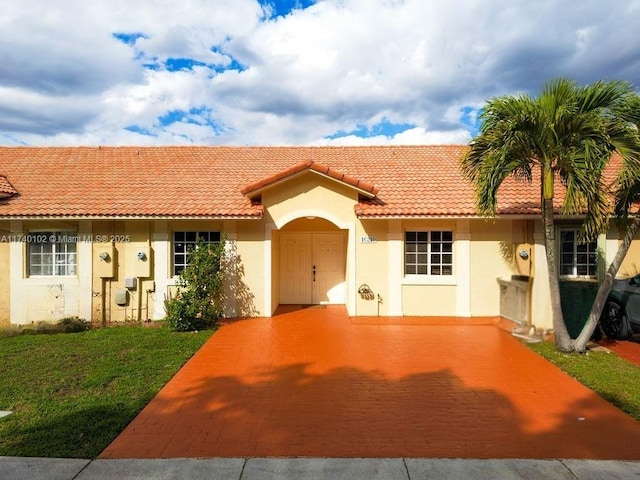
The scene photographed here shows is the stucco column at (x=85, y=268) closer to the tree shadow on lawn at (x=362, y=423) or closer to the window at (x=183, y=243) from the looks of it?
the window at (x=183, y=243)

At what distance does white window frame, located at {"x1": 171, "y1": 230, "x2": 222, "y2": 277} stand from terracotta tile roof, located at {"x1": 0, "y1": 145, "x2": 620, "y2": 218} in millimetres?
857

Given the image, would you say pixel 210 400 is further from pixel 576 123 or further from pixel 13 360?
pixel 576 123

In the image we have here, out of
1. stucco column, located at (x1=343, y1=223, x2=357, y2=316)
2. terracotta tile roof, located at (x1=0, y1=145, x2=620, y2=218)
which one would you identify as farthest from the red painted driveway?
terracotta tile roof, located at (x1=0, y1=145, x2=620, y2=218)

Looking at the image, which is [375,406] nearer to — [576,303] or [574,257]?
[576,303]

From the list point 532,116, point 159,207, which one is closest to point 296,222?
point 159,207

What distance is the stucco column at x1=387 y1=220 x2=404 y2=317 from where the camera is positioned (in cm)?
1184

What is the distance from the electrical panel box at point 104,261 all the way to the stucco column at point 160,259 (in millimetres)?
1162

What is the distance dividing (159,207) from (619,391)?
11329mm

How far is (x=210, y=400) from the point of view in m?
6.41

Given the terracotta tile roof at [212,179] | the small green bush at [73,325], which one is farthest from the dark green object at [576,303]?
the small green bush at [73,325]

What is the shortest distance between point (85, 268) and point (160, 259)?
216 centimetres

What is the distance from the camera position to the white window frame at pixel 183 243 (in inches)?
477

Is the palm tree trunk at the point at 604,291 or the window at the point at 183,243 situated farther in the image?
the window at the point at 183,243

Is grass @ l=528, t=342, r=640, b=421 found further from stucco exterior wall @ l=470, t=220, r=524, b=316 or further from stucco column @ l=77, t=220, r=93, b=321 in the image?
stucco column @ l=77, t=220, r=93, b=321
